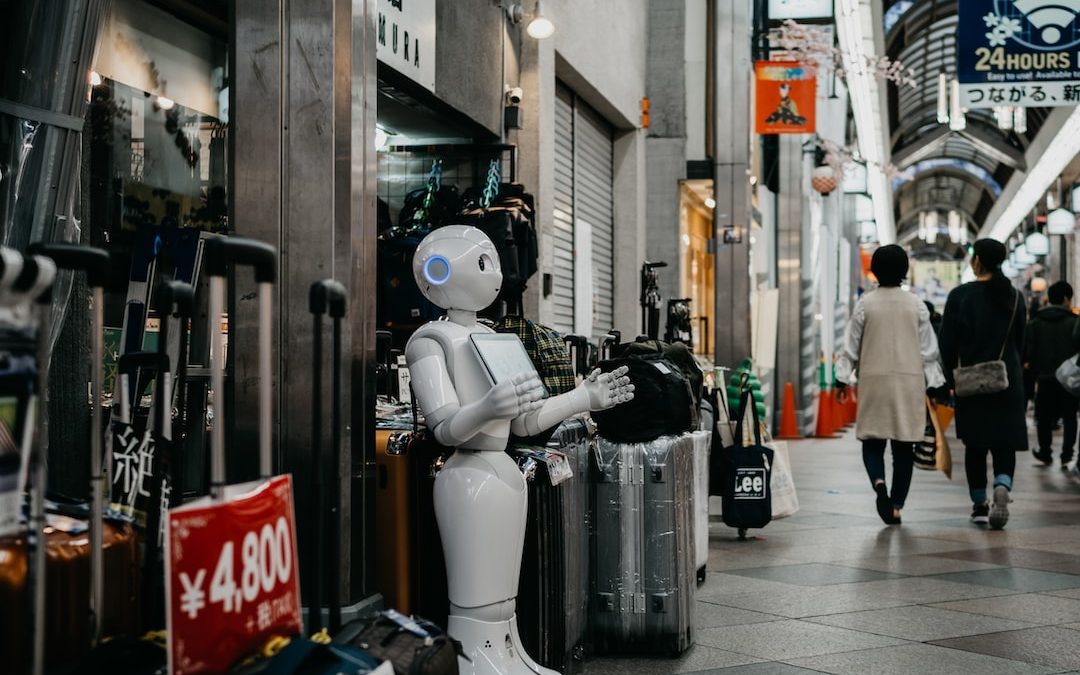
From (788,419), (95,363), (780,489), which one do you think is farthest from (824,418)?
(95,363)

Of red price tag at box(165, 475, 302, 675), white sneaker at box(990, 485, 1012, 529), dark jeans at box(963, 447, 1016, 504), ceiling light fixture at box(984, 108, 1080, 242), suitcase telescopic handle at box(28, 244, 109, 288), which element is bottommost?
white sneaker at box(990, 485, 1012, 529)

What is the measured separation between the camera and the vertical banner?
1286cm

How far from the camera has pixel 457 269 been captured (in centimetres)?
336

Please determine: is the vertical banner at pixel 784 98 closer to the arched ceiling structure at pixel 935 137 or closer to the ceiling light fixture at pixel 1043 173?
the ceiling light fixture at pixel 1043 173

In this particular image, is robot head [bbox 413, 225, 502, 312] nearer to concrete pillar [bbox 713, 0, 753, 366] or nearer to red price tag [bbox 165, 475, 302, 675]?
red price tag [bbox 165, 475, 302, 675]

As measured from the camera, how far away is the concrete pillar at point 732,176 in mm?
10734

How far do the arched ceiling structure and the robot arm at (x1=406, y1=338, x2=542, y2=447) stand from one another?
1090 inches

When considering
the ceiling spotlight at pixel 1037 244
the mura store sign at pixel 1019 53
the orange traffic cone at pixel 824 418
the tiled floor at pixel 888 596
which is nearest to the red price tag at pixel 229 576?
the tiled floor at pixel 888 596

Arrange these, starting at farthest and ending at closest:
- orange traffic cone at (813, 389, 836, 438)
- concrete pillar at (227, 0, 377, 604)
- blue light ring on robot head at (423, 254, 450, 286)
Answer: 1. orange traffic cone at (813, 389, 836, 438)
2. concrete pillar at (227, 0, 377, 604)
3. blue light ring on robot head at (423, 254, 450, 286)

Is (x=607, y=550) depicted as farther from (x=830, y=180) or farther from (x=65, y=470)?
(x=830, y=180)

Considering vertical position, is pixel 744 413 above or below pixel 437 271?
below

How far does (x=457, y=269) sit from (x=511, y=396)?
1.80 feet

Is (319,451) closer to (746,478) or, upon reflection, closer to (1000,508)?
(746,478)

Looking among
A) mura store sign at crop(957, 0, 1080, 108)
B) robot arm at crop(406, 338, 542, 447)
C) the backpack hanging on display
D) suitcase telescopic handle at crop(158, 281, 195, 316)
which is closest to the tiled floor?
the backpack hanging on display
